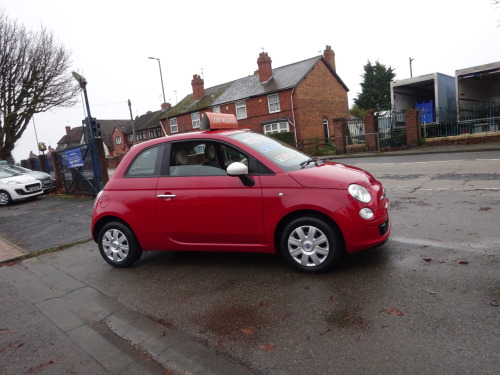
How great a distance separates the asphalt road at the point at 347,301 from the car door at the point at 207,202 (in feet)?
1.48

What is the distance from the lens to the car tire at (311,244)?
3.87 meters

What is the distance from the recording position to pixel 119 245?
16.4 feet

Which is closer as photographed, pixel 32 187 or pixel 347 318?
pixel 347 318

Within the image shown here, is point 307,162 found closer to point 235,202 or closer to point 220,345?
point 235,202

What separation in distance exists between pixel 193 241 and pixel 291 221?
129cm

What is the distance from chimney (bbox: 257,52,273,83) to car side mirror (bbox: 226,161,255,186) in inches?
1306

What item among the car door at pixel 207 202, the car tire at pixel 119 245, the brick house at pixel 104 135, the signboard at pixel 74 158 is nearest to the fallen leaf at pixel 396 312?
the car door at pixel 207 202

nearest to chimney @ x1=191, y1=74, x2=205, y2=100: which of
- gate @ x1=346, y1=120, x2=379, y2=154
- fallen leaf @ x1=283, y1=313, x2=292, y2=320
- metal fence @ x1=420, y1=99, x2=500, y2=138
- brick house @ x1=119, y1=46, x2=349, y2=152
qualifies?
brick house @ x1=119, y1=46, x2=349, y2=152

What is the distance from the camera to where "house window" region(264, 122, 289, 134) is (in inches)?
1323

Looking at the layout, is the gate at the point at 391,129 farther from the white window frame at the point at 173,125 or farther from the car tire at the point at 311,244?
the white window frame at the point at 173,125

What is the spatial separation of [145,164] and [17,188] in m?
11.7

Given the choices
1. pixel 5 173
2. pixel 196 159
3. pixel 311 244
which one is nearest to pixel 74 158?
pixel 5 173

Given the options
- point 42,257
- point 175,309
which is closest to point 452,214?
point 175,309

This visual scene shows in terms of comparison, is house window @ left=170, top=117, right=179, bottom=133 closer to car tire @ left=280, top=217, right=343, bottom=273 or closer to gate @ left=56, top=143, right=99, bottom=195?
gate @ left=56, top=143, right=99, bottom=195
